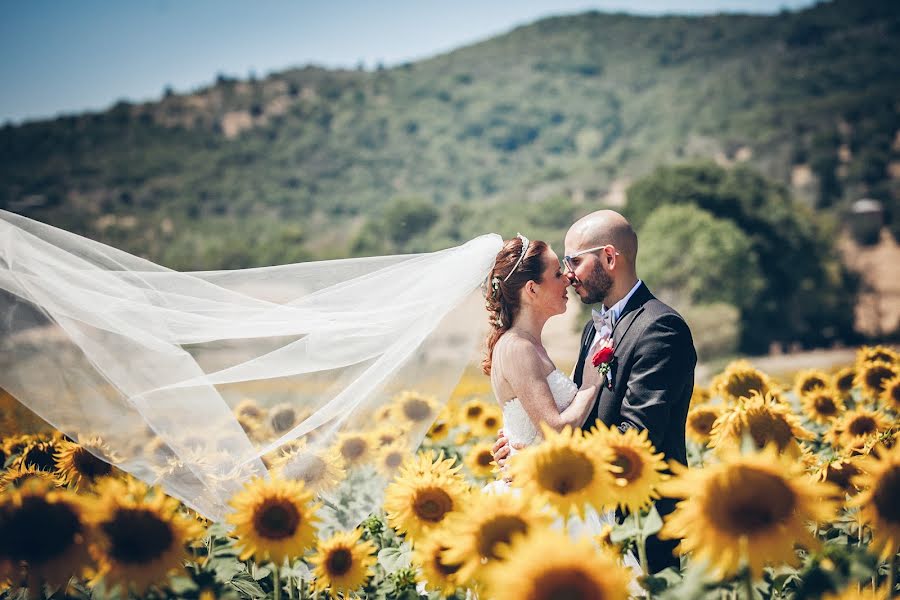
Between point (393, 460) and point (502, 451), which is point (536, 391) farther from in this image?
point (393, 460)

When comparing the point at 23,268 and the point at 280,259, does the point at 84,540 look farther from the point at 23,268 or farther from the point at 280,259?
the point at 280,259

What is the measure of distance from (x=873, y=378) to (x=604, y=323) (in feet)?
8.79

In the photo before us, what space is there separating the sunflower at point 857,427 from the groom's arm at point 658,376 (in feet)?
4.67

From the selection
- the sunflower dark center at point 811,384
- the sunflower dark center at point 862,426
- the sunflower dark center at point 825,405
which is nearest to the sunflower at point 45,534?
the sunflower dark center at point 862,426

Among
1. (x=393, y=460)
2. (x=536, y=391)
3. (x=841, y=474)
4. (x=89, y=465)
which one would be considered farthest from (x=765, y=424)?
(x=89, y=465)

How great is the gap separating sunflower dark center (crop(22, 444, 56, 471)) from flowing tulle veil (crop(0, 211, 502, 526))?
52 cm

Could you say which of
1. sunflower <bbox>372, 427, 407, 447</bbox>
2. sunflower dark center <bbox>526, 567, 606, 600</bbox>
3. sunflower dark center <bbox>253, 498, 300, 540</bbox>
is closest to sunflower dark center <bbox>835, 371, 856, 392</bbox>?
sunflower <bbox>372, 427, 407, 447</bbox>

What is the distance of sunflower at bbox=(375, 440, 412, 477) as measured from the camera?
4.86 metres

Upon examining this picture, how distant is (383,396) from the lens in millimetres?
4781

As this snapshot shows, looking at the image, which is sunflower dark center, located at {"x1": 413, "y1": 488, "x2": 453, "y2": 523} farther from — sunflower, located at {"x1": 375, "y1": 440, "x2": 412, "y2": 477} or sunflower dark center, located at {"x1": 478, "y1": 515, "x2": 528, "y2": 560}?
sunflower, located at {"x1": 375, "y1": 440, "x2": 412, "y2": 477}

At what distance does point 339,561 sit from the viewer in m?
3.34

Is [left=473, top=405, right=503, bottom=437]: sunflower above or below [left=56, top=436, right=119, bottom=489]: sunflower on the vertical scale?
below

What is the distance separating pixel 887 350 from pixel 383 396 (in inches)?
175

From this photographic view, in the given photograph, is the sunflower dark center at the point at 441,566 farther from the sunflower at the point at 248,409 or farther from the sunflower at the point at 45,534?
the sunflower at the point at 248,409
